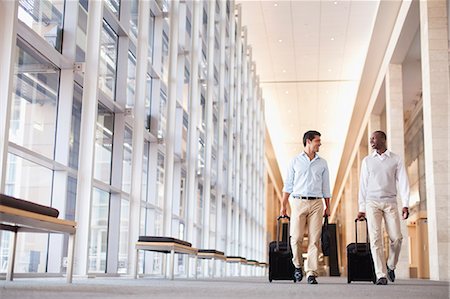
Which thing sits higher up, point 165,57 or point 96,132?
point 165,57

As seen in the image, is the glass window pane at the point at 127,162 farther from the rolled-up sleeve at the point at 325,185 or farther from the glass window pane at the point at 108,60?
the rolled-up sleeve at the point at 325,185

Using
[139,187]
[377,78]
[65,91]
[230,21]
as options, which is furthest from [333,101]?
[65,91]

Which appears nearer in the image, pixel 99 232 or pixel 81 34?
pixel 81 34

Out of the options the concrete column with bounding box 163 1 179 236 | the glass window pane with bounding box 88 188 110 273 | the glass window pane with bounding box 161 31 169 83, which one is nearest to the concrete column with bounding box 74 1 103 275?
the glass window pane with bounding box 88 188 110 273

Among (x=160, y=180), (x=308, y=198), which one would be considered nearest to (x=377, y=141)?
→ (x=308, y=198)

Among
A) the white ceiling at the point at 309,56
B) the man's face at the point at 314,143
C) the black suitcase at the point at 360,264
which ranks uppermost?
the white ceiling at the point at 309,56

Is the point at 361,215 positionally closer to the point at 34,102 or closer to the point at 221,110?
the point at 34,102

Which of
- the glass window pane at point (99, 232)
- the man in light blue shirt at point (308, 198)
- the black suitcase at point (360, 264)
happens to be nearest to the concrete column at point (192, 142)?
the glass window pane at point (99, 232)

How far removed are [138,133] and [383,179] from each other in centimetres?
465

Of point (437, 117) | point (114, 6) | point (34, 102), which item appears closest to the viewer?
point (34, 102)

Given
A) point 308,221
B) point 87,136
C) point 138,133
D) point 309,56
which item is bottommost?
point 308,221

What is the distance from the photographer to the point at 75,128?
9352 mm

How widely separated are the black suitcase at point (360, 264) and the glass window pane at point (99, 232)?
4.10 m

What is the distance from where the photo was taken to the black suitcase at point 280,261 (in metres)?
9.49
